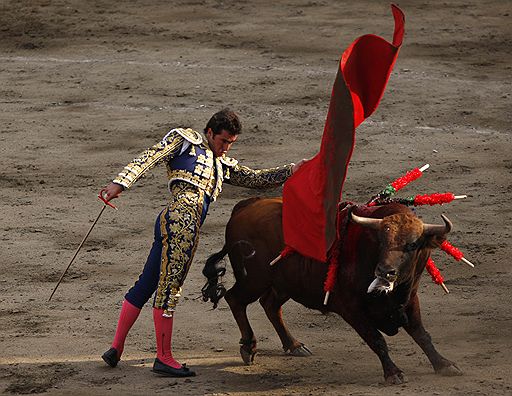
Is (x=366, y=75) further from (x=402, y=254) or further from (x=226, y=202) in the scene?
(x=226, y=202)

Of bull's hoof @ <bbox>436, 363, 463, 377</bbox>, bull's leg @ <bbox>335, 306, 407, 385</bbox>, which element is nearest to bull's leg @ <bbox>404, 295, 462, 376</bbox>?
bull's hoof @ <bbox>436, 363, 463, 377</bbox>

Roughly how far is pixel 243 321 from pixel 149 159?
1.14 meters

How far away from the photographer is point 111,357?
7.99 meters

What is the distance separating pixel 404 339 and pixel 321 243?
3.89 feet

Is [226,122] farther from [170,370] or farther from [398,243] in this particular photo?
[170,370]

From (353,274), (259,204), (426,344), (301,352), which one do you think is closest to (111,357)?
(301,352)

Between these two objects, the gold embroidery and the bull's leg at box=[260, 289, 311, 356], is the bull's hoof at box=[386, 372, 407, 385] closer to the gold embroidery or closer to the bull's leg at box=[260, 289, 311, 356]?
the bull's leg at box=[260, 289, 311, 356]

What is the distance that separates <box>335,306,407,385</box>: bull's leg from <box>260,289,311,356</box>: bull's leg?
0.59m

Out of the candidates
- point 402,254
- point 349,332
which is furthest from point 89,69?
point 402,254

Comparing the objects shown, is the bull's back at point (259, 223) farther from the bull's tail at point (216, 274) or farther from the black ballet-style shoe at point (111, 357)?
the black ballet-style shoe at point (111, 357)

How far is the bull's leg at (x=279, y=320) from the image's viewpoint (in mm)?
8242

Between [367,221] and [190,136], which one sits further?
[190,136]

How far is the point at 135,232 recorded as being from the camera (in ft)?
35.2

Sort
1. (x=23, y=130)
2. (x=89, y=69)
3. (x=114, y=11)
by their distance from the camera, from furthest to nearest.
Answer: (x=114, y=11)
(x=89, y=69)
(x=23, y=130)
